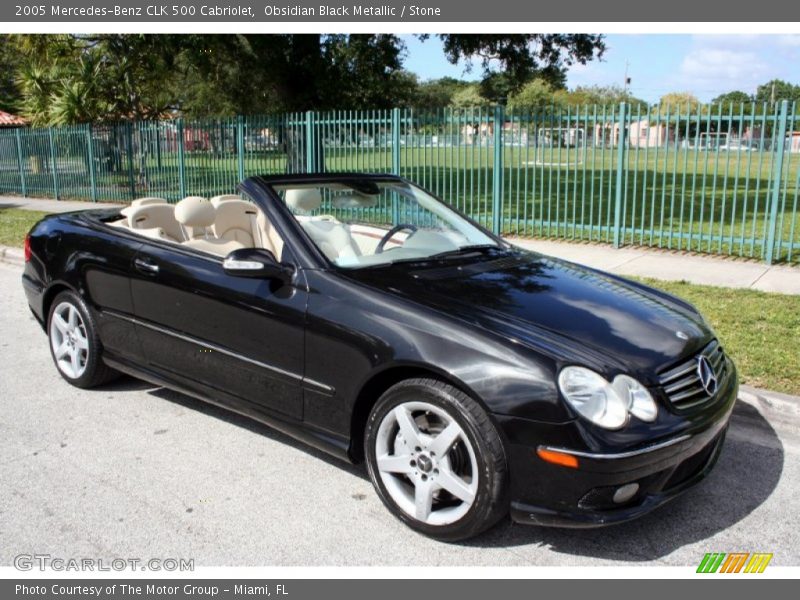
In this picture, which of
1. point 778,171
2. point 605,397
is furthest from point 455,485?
point 778,171

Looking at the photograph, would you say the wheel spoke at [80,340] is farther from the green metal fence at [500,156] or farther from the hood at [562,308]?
the green metal fence at [500,156]

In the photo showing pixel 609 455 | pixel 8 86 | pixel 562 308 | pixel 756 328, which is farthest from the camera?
pixel 8 86

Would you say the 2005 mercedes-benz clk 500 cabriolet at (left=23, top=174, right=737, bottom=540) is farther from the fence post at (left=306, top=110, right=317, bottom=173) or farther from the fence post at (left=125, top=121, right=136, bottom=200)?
the fence post at (left=125, top=121, right=136, bottom=200)

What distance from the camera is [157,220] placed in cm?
512

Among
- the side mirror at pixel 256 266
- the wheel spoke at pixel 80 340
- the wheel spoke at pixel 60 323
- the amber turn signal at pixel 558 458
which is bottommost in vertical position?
the wheel spoke at pixel 80 340

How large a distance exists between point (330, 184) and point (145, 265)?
1.22 metres

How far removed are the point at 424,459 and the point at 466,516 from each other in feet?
0.99

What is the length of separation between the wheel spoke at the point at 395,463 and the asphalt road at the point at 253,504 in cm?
27

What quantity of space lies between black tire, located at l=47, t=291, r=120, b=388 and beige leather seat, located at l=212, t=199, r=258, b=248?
100 centimetres

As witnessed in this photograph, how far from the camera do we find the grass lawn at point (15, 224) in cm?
1220

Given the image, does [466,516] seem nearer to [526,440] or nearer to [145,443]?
[526,440]

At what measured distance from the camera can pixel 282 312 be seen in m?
3.76

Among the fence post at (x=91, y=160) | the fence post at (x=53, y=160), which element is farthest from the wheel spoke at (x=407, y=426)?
the fence post at (x=53, y=160)

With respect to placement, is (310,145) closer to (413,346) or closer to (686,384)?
(413,346)
